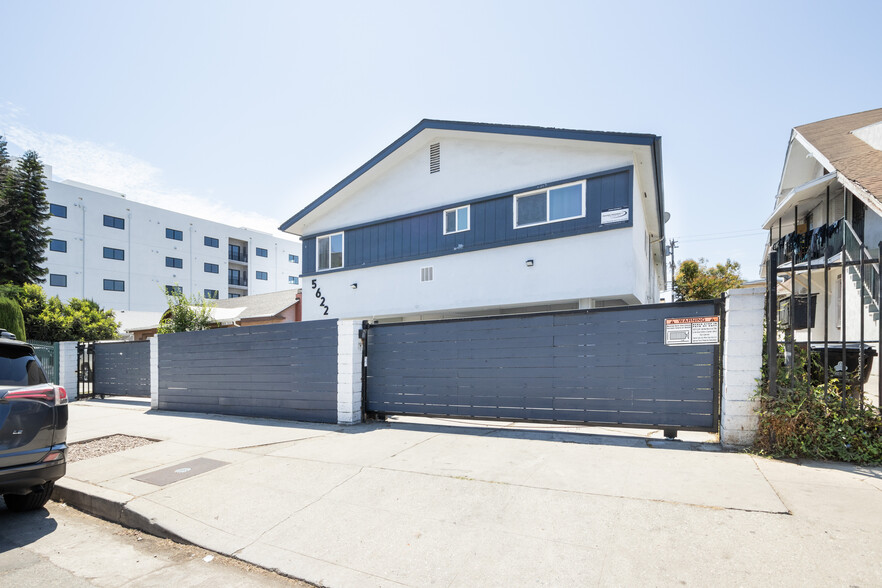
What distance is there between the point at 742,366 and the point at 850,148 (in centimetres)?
725

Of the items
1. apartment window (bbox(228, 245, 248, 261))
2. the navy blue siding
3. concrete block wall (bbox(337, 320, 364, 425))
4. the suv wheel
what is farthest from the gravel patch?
apartment window (bbox(228, 245, 248, 261))

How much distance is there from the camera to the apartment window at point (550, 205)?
460 inches

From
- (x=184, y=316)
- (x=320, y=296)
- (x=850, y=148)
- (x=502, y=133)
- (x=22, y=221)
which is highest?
(x=502, y=133)

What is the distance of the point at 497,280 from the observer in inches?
500

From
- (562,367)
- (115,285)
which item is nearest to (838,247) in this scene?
(562,367)

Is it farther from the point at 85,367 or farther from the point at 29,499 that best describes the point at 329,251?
the point at 29,499

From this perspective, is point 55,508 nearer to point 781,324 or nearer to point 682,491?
point 682,491

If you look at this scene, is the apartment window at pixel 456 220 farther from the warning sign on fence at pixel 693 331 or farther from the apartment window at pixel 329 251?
the warning sign on fence at pixel 693 331

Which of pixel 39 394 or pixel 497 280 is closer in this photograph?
pixel 39 394

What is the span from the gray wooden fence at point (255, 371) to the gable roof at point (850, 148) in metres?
9.73

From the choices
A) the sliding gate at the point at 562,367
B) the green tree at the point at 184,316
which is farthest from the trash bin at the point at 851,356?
the green tree at the point at 184,316

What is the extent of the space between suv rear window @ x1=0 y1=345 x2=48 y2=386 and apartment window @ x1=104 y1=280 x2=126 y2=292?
44.1 metres

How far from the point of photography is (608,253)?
36.4 feet

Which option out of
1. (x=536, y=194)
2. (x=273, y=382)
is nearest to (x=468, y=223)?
(x=536, y=194)
